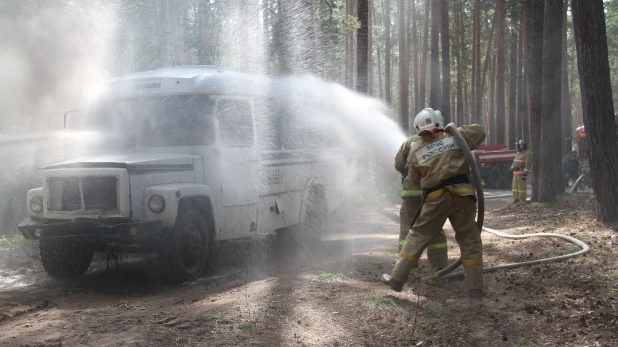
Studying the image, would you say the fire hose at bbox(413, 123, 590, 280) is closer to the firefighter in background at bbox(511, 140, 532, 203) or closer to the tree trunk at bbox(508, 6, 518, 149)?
the firefighter in background at bbox(511, 140, 532, 203)

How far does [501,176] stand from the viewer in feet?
92.4

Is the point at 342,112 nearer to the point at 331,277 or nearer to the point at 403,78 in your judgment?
the point at 331,277

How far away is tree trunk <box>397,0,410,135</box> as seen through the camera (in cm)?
3303

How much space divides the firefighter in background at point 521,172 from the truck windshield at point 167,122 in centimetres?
1125

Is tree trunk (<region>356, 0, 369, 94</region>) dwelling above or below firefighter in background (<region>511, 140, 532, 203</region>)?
above

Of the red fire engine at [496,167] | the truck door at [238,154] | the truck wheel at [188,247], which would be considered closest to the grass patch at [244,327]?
the truck wheel at [188,247]

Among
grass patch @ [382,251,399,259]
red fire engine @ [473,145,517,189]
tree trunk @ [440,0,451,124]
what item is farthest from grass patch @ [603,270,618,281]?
red fire engine @ [473,145,517,189]

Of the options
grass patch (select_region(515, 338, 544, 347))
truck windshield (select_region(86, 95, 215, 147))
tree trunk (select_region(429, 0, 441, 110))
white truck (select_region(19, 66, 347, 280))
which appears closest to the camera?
grass patch (select_region(515, 338, 544, 347))

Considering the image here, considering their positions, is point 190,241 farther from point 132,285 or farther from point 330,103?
point 330,103

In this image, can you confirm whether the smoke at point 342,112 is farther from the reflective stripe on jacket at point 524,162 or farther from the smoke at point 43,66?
the reflective stripe on jacket at point 524,162

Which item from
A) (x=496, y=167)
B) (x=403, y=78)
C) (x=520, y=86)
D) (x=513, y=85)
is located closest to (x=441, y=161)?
(x=496, y=167)

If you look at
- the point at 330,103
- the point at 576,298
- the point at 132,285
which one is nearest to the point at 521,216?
the point at 330,103

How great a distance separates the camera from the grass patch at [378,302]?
6.27m

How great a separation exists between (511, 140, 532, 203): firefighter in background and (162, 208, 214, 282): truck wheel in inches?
449
